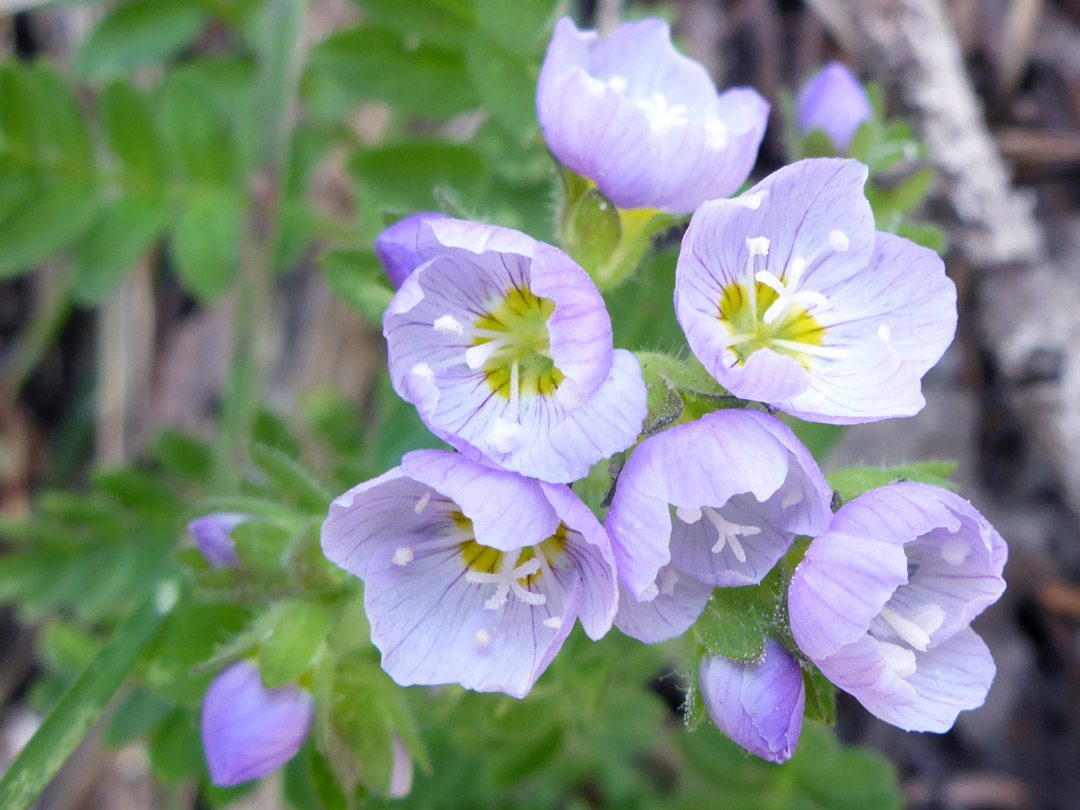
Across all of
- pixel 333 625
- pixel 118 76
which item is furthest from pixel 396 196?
pixel 333 625

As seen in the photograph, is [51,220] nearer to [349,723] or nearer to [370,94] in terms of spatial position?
[370,94]

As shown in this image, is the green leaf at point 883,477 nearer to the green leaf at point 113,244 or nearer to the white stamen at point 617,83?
the white stamen at point 617,83

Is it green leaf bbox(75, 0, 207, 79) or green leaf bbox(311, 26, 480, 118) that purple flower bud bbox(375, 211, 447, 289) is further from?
green leaf bbox(75, 0, 207, 79)

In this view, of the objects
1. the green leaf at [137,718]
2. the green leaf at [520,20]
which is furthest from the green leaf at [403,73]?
the green leaf at [137,718]

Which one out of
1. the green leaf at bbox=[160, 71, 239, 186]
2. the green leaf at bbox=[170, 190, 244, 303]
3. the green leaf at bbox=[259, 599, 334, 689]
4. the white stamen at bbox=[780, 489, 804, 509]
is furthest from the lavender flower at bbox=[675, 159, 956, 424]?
the green leaf at bbox=[160, 71, 239, 186]

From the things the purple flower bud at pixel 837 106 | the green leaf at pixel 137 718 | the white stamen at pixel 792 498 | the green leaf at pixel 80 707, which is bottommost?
the green leaf at pixel 137 718

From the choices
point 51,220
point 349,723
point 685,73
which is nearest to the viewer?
point 349,723
